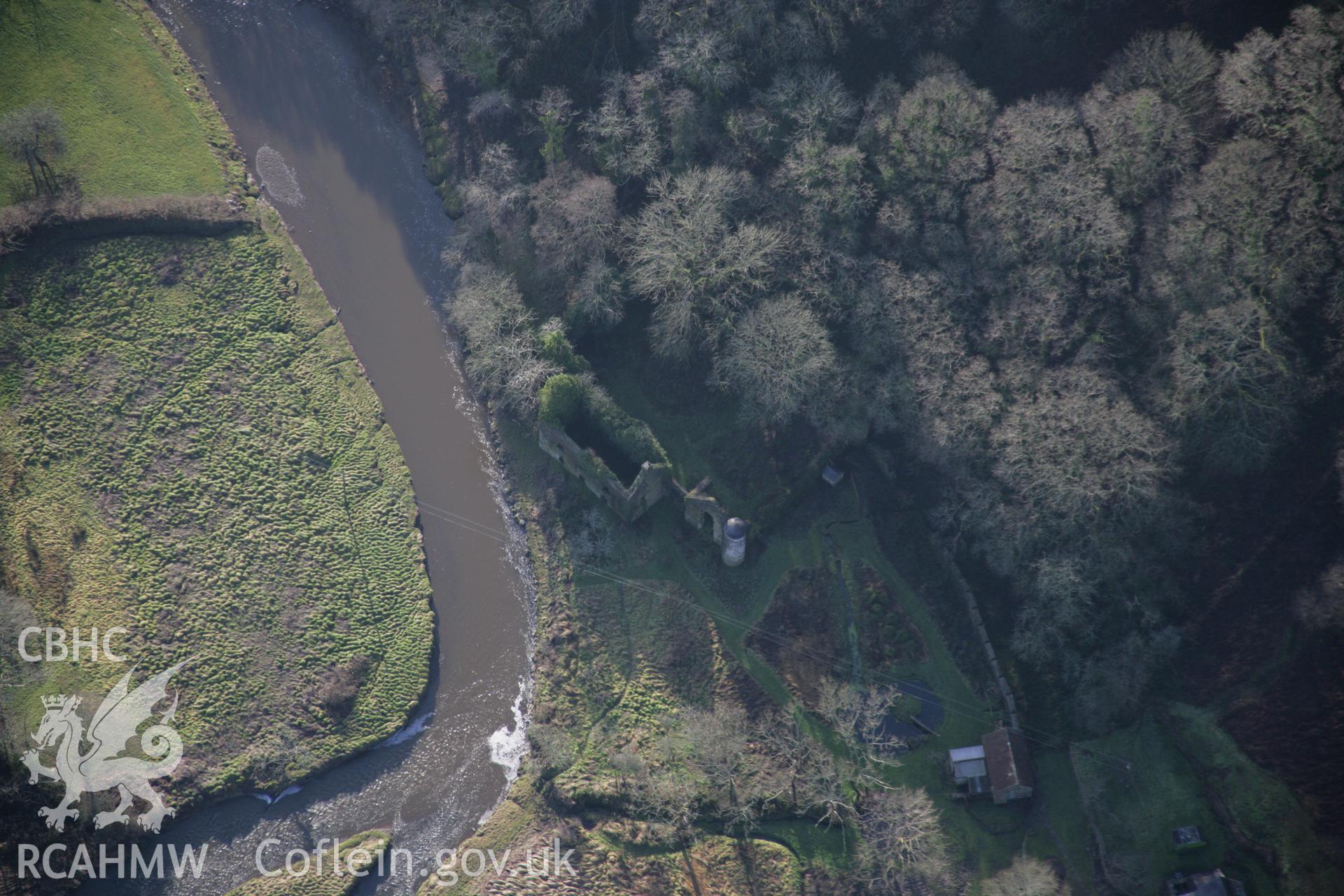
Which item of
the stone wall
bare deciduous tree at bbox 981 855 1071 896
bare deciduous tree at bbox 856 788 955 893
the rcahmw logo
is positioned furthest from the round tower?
the rcahmw logo

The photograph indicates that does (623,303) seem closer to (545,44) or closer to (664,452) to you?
(664,452)

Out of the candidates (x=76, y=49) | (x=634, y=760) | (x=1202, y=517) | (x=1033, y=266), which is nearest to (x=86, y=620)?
(x=634, y=760)

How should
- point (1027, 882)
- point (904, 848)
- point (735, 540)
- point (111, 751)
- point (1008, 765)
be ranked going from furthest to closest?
1. point (735, 540)
2. point (111, 751)
3. point (1008, 765)
4. point (904, 848)
5. point (1027, 882)

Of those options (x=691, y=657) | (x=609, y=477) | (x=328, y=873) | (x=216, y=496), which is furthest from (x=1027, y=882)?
(x=216, y=496)

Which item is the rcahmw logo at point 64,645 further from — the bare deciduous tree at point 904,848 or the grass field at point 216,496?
the bare deciduous tree at point 904,848

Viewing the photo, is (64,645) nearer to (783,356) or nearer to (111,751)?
(111,751)
